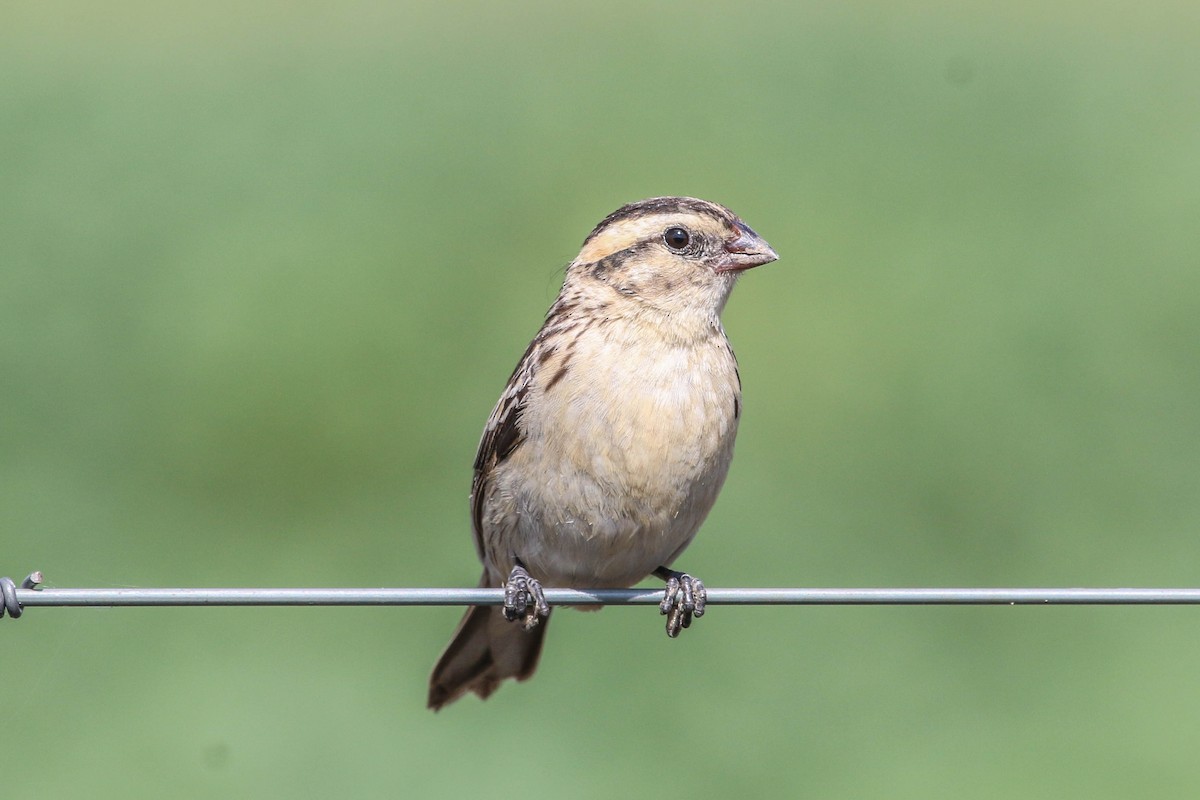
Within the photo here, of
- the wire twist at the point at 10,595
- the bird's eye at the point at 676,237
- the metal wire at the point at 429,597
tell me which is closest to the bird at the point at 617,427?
the bird's eye at the point at 676,237

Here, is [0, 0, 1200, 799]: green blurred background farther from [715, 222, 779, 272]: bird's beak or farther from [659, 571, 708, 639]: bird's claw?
[715, 222, 779, 272]: bird's beak

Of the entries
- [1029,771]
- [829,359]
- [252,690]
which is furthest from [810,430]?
[252,690]

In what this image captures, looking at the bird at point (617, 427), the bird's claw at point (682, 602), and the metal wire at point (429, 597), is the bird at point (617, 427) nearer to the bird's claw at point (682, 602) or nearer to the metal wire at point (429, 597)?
the bird's claw at point (682, 602)

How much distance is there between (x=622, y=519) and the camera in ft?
21.6

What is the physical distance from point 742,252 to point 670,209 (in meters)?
0.32

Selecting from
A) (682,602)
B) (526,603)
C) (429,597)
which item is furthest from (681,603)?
(429,597)

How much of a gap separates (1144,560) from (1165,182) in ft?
14.8

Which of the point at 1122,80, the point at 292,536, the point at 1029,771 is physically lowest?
the point at 1029,771

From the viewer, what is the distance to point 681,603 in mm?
6773

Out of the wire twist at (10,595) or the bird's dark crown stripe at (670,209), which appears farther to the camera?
the bird's dark crown stripe at (670,209)

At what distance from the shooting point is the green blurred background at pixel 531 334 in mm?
8742

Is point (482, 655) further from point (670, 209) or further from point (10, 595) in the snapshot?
point (10, 595)

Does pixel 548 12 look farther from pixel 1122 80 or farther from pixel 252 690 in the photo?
pixel 252 690

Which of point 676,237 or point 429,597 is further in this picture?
point 676,237
